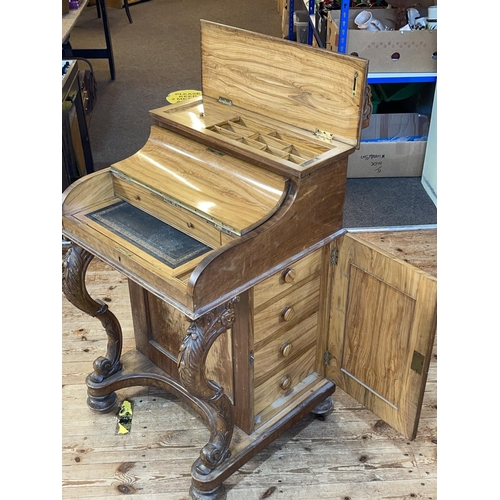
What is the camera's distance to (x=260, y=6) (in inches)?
312

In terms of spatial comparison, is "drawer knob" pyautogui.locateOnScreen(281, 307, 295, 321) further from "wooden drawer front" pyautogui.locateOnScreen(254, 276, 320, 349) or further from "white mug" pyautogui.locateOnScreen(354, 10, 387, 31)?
"white mug" pyautogui.locateOnScreen(354, 10, 387, 31)

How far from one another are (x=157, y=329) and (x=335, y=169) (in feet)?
3.12

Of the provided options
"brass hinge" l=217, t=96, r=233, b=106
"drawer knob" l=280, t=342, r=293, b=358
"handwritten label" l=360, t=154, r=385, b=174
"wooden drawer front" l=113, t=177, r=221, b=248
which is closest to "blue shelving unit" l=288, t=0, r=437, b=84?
"handwritten label" l=360, t=154, r=385, b=174

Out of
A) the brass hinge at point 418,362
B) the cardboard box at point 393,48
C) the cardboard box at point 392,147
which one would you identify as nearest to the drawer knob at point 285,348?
the brass hinge at point 418,362

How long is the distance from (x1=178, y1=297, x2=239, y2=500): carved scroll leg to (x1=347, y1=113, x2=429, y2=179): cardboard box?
233cm

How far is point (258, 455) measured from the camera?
2.31 meters

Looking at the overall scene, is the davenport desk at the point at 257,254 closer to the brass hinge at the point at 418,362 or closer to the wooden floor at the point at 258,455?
the brass hinge at the point at 418,362

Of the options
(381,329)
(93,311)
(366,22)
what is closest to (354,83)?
(381,329)

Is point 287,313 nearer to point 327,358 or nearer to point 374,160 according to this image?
point 327,358

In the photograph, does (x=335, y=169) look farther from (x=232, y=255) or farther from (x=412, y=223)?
(x=412, y=223)

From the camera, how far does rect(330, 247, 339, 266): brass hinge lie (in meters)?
2.10

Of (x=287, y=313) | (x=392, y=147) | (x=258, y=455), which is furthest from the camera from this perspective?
(x=392, y=147)

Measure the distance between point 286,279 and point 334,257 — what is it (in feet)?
0.74

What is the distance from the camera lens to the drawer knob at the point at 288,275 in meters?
1.97
